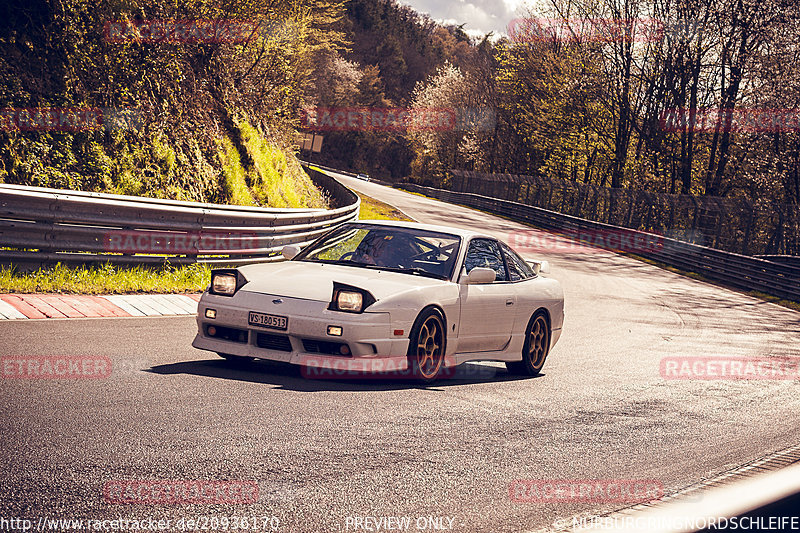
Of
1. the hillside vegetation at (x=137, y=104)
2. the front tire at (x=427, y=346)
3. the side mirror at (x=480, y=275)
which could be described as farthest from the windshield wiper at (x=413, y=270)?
the hillside vegetation at (x=137, y=104)

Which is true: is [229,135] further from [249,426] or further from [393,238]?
[249,426]

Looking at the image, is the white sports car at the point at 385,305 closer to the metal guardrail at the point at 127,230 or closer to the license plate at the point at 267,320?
the license plate at the point at 267,320

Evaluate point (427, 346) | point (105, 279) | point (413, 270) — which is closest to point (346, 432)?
point (427, 346)

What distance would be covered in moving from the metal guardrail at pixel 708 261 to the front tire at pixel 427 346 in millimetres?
22418

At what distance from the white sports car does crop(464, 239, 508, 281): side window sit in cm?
1

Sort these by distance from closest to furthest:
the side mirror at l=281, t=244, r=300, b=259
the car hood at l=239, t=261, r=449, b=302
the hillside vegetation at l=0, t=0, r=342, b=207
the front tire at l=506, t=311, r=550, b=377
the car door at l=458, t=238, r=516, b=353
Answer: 1. the car hood at l=239, t=261, r=449, b=302
2. the car door at l=458, t=238, r=516, b=353
3. the side mirror at l=281, t=244, r=300, b=259
4. the front tire at l=506, t=311, r=550, b=377
5. the hillside vegetation at l=0, t=0, r=342, b=207

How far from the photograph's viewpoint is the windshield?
864cm

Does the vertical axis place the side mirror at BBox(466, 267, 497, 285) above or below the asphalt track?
above

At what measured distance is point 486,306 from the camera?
8852mm

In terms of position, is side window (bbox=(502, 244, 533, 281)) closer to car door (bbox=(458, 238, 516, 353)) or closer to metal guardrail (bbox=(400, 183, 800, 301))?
car door (bbox=(458, 238, 516, 353))

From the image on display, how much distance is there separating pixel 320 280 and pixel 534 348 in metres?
2.93

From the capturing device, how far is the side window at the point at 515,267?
380 inches

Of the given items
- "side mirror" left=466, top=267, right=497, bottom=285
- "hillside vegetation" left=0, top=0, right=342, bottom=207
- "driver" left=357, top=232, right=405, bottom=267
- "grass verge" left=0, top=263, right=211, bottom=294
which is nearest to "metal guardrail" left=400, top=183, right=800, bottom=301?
"hillside vegetation" left=0, top=0, right=342, bottom=207

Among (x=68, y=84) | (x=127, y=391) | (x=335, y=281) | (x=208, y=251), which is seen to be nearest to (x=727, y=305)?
(x=208, y=251)
